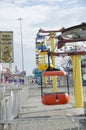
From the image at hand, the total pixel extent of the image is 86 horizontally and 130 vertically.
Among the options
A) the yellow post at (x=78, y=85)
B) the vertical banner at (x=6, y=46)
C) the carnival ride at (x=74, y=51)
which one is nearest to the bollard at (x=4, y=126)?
the carnival ride at (x=74, y=51)

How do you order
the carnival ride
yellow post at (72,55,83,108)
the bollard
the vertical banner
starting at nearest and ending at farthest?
the bollard → the carnival ride → the vertical banner → yellow post at (72,55,83,108)

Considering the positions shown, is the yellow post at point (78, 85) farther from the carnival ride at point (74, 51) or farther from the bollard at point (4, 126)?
the bollard at point (4, 126)

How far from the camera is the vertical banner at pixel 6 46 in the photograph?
17.7 metres

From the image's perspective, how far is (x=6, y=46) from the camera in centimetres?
1789

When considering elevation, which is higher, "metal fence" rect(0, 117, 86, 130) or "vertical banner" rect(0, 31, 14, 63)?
"vertical banner" rect(0, 31, 14, 63)

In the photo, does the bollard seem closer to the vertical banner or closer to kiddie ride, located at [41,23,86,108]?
kiddie ride, located at [41,23,86,108]

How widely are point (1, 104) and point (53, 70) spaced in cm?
A: 516

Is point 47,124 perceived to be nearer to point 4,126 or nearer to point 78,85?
point 4,126

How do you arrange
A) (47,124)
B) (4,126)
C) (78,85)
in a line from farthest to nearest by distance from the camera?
(78,85), (47,124), (4,126)

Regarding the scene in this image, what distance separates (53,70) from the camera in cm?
1811

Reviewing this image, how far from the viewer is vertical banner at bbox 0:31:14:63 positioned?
17.7 meters

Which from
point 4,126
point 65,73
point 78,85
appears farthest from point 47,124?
point 78,85

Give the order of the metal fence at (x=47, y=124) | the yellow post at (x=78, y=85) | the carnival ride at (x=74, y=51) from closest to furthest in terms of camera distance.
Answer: the metal fence at (x=47, y=124) < the carnival ride at (x=74, y=51) < the yellow post at (x=78, y=85)

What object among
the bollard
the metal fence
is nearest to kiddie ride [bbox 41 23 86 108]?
the metal fence
